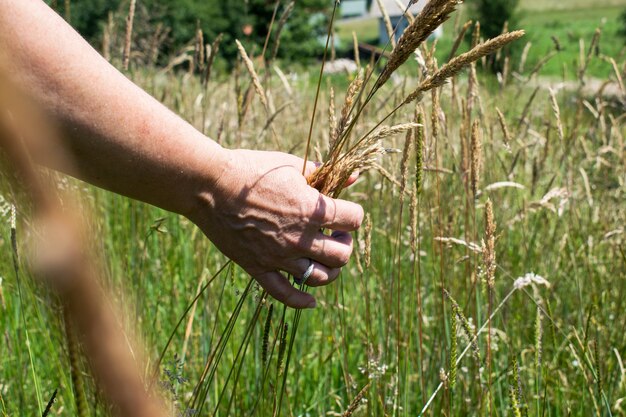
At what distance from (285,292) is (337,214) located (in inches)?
7.0

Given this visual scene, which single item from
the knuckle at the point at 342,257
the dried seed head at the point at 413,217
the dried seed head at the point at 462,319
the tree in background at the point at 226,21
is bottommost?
the dried seed head at the point at 462,319

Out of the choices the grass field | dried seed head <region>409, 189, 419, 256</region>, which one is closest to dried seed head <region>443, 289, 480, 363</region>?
dried seed head <region>409, 189, 419, 256</region>

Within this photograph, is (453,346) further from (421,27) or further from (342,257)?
(421,27)

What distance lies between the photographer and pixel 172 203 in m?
1.32

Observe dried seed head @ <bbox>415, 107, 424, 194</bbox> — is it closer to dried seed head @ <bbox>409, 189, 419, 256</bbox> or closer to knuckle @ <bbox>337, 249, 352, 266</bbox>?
dried seed head @ <bbox>409, 189, 419, 256</bbox>

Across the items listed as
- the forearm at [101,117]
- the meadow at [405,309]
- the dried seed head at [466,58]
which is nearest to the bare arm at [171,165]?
the forearm at [101,117]

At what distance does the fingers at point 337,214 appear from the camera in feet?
4.49

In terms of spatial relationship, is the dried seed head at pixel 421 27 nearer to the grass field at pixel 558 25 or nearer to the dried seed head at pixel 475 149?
the dried seed head at pixel 475 149

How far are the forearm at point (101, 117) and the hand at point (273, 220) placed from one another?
0.15 ft

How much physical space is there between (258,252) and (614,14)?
5150 centimetres

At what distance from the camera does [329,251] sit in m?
1.41

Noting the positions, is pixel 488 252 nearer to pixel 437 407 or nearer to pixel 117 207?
pixel 437 407

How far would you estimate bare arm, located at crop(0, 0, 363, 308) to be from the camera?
3.38 feet

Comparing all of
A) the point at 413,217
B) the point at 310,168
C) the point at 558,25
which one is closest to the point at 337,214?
the point at 310,168
